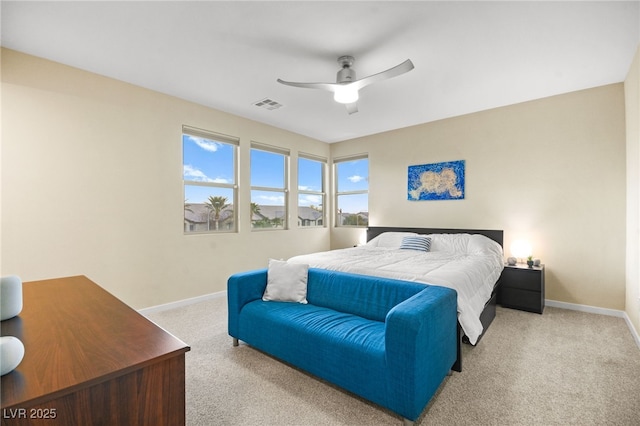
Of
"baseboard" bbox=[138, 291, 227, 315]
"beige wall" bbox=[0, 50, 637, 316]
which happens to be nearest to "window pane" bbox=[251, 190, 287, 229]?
"beige wall" bbox=[0, 50, 637, 316]

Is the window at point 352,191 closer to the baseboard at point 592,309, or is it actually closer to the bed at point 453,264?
the bed at point 453,264

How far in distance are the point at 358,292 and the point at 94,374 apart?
1.89m

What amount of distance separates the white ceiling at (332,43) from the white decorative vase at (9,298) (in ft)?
6.51

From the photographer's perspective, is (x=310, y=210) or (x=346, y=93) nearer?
(x=346, y=93)

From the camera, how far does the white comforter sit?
232cm

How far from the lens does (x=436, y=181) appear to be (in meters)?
4.77

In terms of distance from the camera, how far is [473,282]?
2.61 m

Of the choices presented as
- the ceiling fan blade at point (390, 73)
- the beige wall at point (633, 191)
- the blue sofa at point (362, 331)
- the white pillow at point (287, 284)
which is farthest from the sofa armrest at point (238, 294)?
the beige wall at point (633, 191)

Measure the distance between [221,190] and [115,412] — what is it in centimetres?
376

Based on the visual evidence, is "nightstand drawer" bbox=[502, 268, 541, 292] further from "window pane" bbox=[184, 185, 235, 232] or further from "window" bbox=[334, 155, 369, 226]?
"window pane" bbox=[184, 185, 235, 232]

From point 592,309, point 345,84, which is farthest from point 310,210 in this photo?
point 592,309

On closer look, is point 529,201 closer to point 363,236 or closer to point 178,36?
point 363,236

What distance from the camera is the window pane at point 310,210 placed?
562 cm

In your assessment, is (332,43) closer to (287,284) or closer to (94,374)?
(287,284)
